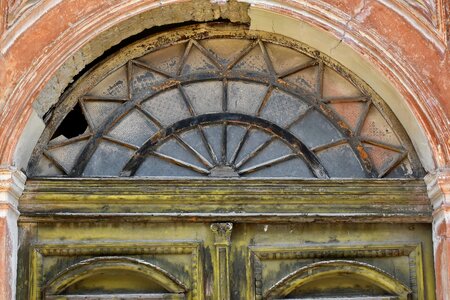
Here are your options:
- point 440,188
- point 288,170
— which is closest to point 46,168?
point 288,170

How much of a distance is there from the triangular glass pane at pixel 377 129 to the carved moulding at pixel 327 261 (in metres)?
0.70

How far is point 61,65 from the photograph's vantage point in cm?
632

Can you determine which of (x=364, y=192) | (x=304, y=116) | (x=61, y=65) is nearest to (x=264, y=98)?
(x=304, y=116)

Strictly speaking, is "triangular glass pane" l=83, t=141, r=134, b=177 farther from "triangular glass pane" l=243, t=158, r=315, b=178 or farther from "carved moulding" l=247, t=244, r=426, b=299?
"carved moulding" l=247, t=244, r=426, b=299

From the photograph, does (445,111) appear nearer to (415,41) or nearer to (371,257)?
(415,41)

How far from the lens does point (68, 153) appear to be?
21.6 ft

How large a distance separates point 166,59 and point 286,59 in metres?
0.78

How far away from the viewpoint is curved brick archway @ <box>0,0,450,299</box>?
6.21 meters

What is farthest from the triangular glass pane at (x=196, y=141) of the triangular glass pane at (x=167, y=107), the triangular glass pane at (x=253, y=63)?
the triangular glass pane at (x=253, y=63)

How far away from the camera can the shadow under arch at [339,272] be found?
248 inches

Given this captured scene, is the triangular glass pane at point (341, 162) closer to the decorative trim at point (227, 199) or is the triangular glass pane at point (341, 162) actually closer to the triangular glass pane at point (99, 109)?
the decorative trim at point (227, 199)

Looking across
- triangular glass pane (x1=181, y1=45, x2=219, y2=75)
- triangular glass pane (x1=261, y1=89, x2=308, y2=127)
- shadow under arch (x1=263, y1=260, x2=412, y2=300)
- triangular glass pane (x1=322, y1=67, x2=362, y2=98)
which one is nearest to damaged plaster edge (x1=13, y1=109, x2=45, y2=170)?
triangular glass pane (x1=181, y1=45, x2=219, y2=75)

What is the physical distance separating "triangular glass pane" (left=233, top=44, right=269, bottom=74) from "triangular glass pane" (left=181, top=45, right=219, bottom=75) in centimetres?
16

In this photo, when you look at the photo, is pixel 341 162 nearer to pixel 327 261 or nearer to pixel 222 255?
pixel 327 261
